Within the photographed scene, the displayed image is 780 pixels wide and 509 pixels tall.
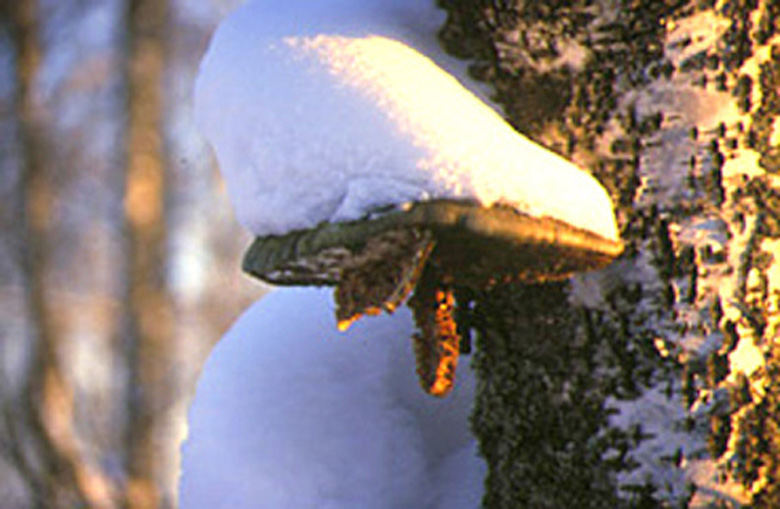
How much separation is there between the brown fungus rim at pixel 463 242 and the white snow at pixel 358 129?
0.01m

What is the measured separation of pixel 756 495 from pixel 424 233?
1.59 feet

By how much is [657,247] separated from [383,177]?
36cm

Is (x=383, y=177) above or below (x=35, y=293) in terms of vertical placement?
below

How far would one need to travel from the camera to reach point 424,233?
0.83 meters

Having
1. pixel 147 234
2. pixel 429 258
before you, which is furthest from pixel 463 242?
pixel 147 234

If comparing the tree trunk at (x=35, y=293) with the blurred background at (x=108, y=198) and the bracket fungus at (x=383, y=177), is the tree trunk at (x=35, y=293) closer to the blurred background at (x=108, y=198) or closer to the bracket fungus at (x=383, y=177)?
the blurred background at (x=108, y=198)

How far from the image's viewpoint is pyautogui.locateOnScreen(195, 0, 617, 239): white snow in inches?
33.9

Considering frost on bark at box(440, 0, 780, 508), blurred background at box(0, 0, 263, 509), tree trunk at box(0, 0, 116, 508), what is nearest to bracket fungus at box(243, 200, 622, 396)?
frost on bark at box(440, 0, 780, 508)

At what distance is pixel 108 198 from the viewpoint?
8977 millimetres

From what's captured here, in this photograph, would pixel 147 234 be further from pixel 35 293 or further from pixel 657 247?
pixel 657 247

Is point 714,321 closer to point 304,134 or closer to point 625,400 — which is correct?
point 625,400

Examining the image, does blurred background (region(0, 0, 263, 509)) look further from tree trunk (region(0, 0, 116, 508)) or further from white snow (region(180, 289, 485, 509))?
white snow (region(180, 289, 485, 509))

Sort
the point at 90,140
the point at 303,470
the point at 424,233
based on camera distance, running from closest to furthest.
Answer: the point at 424,233 < the point at 303,470 < the point at 90,140

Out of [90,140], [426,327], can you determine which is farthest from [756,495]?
[90,140]
